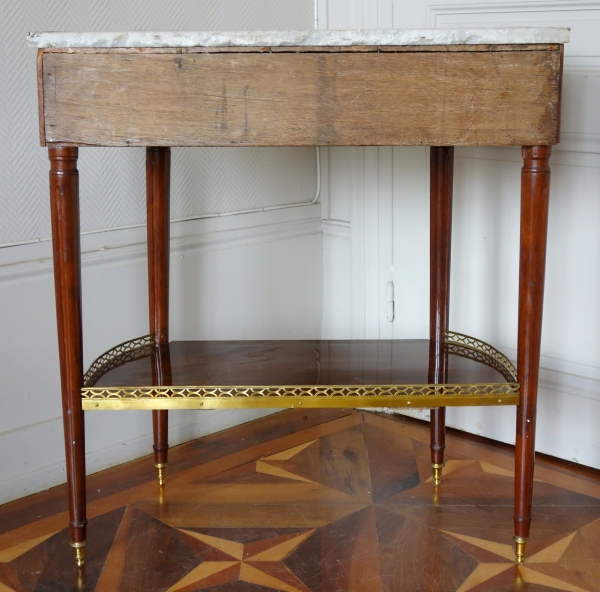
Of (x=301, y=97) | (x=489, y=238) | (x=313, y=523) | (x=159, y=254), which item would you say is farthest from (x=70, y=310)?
(x=489, y=238)

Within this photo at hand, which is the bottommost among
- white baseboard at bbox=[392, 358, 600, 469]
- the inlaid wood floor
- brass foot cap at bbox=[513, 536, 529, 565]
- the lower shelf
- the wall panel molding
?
the inlaid wood floor

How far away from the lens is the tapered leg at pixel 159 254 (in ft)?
4.71

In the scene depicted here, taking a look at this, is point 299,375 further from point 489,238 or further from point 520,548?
point 489,238

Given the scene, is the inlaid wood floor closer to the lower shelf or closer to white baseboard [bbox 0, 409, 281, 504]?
white baseboard [bbox 0, 409, 281, 504]

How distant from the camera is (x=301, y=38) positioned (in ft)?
3.43

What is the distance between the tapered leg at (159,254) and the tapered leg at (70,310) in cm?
30

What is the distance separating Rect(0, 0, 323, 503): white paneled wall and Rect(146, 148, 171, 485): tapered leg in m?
0.14

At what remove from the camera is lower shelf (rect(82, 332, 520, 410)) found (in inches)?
47.2

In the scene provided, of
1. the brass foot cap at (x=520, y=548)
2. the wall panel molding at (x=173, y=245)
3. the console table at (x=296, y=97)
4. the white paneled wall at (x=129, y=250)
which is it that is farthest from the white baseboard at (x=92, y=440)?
the brass foot cap at (x=520, y=548)

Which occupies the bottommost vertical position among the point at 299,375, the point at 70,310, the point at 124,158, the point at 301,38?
the point at 299,375

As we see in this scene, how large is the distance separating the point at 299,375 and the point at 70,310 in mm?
361

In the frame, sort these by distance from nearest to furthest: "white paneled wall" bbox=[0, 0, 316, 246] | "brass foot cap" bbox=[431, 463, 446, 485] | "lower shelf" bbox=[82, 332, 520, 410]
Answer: "lower shelf" bbox=[82, 332, 520, 410], "white paneled wall" bbox=[0, 0, 316, 246], "brass foot cap" bbox=[431, 463, 446, 485]

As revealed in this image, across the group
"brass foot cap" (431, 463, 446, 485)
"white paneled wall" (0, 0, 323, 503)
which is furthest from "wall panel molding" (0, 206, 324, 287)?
"brass foot cap" (431, 463, 446, 485)

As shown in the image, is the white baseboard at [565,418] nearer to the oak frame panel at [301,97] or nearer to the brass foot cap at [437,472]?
the brass foot cap at [437,472]
